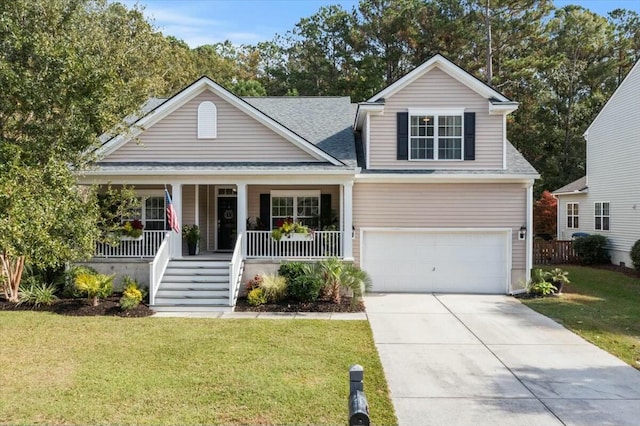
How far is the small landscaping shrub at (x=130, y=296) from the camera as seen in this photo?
11398mm

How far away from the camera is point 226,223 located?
16.6 m

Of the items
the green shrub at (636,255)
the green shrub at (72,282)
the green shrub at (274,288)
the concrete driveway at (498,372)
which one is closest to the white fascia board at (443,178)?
the green shrub at (274,288)

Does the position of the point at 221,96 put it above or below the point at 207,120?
above

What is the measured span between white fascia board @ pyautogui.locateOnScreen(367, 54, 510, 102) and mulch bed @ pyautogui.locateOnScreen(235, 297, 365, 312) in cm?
639

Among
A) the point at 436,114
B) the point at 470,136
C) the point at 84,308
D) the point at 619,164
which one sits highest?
the point at 436,114

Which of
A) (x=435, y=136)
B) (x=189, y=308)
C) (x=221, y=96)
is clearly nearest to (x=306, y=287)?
(x=189, y=308)

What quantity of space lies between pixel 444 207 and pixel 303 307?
218 inches

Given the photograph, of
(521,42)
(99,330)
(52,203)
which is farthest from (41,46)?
(521,42)

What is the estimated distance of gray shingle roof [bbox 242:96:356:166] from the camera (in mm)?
15133

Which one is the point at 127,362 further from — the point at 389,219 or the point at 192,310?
the point at 389,219

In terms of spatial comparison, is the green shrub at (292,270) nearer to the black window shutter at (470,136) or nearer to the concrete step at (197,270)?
the concrete step at (197,270)

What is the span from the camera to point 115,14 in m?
24.0

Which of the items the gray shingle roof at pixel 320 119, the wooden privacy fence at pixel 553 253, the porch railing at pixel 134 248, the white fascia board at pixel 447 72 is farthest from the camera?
the wooden privacy fence at pixel 553 253

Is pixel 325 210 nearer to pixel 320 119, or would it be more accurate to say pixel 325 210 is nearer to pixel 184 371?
pixel 320 119
